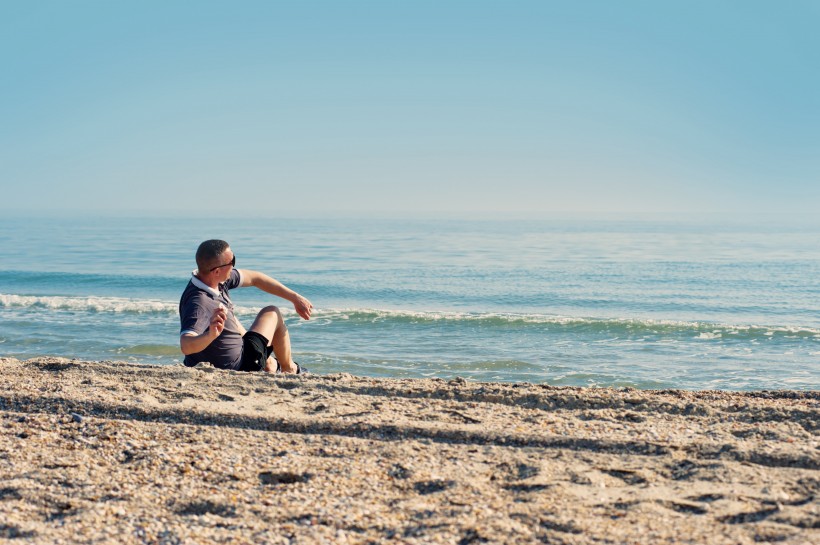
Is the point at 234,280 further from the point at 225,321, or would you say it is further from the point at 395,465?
the point at 395,465

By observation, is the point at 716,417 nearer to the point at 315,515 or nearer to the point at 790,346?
the point at 315,515

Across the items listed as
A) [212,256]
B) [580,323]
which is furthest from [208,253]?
[580,323]

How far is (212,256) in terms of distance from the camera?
651cm

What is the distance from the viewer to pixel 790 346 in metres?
12.7

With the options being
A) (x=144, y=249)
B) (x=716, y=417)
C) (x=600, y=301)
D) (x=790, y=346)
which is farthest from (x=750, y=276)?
(x=144, y=249)

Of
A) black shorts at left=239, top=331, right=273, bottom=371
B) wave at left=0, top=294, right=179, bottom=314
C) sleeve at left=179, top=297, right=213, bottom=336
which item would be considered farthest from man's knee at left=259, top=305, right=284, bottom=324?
wave at left=0, top=294, right=179, bottom=314

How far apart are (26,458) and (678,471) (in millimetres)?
3776

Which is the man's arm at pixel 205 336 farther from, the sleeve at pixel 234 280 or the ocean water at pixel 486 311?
the ocean water at pixel 486 311

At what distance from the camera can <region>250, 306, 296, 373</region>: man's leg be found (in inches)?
283

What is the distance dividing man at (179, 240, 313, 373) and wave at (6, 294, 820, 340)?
724 cm

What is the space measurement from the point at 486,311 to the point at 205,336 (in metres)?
11.3

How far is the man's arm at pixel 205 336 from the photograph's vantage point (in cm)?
619

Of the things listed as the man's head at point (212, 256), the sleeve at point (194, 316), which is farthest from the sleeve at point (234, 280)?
the sleeve at point (194, 316)

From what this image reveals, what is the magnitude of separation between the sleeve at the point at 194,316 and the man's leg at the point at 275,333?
686 millimetres
